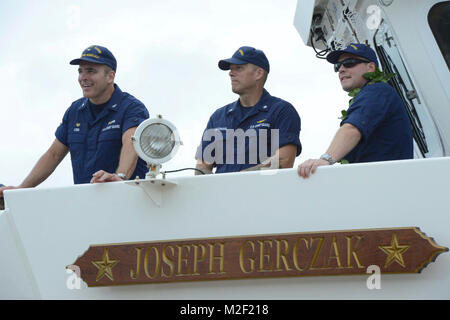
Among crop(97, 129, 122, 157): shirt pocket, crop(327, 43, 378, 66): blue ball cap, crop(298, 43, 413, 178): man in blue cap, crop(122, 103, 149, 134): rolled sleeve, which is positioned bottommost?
crop(298, 43, 413, 178): man in blue cap

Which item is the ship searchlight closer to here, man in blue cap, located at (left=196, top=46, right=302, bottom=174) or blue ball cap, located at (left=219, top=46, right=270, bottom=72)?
man in blue cap, located at (left=196, top=46, right=302, bottom=174)

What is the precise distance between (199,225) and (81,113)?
167cm

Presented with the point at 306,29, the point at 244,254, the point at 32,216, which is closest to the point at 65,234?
the point at 32,216

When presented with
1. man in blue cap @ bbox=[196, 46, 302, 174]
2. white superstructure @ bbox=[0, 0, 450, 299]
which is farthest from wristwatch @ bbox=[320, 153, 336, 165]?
man in blue cap @ bbox=[196, 46, 302, 174]

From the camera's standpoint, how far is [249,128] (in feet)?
13.3

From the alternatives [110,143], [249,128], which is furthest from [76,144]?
[249,128]

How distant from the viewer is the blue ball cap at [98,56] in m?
4.28

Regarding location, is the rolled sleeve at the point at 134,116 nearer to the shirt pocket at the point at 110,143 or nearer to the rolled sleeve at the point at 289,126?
the shirt pocket at the point at 110,143

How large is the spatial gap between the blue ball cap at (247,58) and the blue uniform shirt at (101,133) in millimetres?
594

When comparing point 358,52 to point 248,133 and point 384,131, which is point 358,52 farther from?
point 248,133

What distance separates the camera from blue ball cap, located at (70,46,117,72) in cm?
428

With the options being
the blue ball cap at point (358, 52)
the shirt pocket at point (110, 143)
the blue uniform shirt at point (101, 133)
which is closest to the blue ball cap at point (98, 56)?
the blue uniform shirt at point (101, 133)

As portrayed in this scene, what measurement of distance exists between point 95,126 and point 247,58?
1037mm

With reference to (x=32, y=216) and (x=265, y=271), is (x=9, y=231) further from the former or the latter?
(x=265, y=271)
